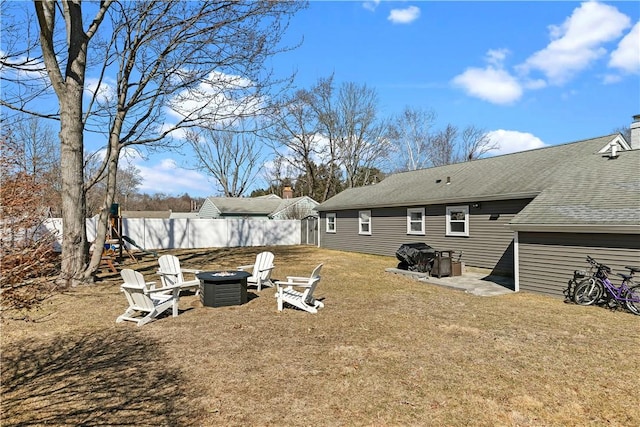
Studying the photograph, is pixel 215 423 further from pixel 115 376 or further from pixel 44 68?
pixel 44 68

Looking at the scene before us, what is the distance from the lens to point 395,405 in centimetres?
346

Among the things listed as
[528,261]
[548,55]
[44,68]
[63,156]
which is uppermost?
[548,55]

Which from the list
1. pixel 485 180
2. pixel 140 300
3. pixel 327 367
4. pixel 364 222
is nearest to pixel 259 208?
pixel 364 222

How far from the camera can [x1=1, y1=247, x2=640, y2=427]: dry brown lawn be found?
3.28 metres

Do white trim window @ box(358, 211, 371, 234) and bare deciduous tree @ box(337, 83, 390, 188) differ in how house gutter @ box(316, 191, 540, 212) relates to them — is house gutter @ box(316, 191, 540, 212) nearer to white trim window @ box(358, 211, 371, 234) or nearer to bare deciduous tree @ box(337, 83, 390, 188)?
white trim window @ box(358, 211, 371, 234)

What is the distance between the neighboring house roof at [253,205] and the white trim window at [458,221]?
18133 millimetres

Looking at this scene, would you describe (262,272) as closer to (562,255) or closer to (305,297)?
(305,297)

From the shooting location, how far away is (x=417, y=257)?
12.0 metres

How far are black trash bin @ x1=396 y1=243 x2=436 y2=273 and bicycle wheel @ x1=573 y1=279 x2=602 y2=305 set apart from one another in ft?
14.1

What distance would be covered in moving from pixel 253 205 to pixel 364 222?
17.0 metres

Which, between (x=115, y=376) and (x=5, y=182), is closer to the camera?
(x=5, y=182)

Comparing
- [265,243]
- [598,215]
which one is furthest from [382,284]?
[265,243]

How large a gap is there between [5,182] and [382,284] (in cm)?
841

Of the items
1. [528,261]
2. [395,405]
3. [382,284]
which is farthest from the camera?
[382,284]
